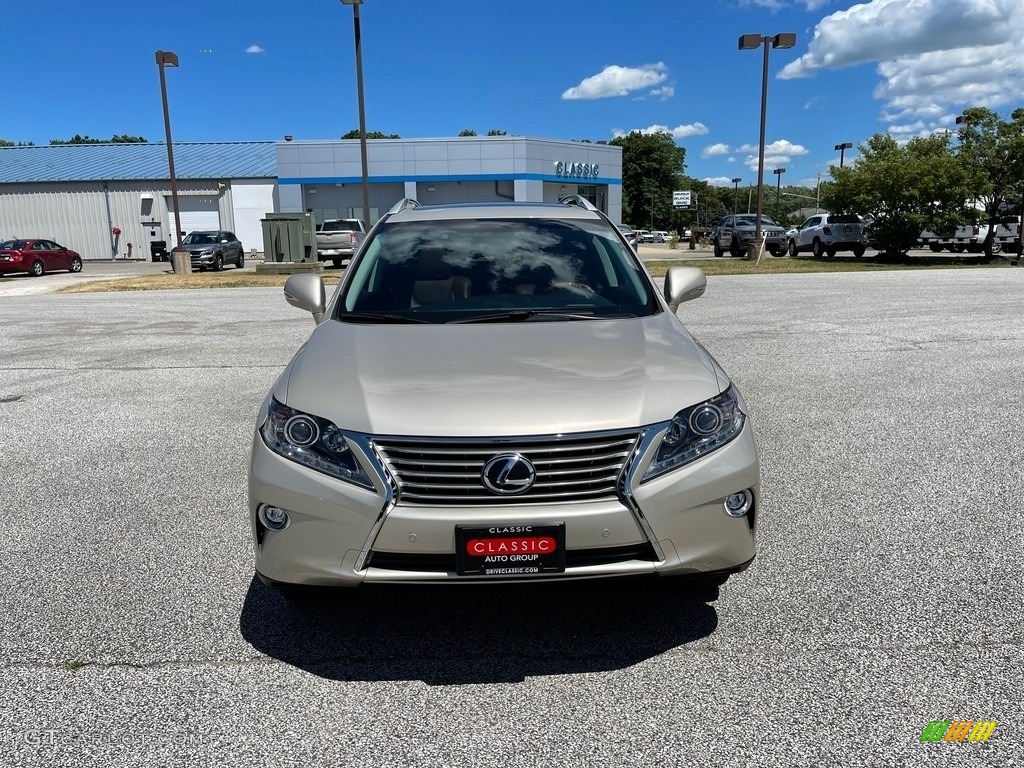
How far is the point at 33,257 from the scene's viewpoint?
99.9 ft

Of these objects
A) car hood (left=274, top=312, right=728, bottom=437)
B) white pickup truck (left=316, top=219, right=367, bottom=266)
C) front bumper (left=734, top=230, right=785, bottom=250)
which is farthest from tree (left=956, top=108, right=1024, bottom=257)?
car hood (left=274, top=312, right=728, bottom=437)

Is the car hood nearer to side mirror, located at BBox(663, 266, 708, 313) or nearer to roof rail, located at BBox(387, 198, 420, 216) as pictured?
side mirror, located at BBox(663, 266, 708, 313)

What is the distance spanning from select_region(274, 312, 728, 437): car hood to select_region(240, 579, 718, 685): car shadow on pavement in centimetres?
57

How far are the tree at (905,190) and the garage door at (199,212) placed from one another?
3430 centimetres

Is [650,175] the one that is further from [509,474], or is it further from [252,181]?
[509,474]

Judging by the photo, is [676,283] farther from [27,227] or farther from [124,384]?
[27,227]

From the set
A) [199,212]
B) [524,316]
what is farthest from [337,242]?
[524,316]

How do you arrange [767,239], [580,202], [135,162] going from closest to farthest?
1. [580,202]
2. [767,239]
3. [135,162]

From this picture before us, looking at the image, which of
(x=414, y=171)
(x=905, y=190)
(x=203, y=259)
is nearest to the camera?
(x=905, y=190)

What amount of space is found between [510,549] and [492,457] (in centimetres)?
31

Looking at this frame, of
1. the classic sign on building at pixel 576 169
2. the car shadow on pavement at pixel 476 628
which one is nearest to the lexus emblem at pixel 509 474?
the car shadow on pavement at pixel 476 628

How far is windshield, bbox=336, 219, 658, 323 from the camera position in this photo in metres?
3.87

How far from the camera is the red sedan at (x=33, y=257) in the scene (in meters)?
29.3

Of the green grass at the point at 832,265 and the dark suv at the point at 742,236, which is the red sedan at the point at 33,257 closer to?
the green grass at the point at 832,265
